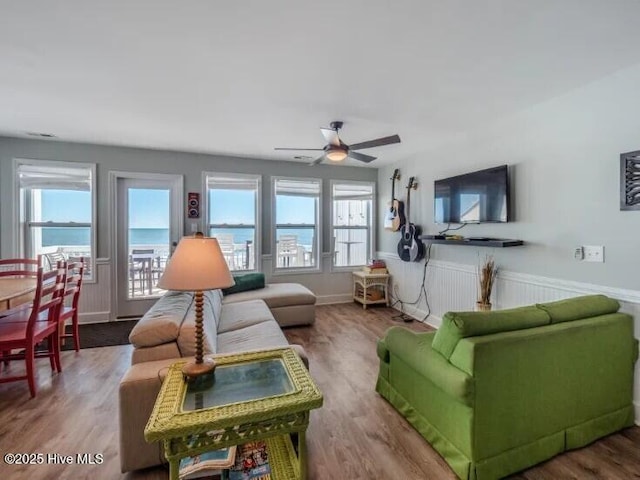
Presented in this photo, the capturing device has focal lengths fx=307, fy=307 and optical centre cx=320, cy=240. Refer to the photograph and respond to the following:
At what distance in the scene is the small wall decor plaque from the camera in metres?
2.11

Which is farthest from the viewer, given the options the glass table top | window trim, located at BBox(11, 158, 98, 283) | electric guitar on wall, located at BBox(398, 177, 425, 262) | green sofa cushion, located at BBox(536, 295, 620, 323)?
electric guitar on wall, located at BBox(398, 177, 425, 262)

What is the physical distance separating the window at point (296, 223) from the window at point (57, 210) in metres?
2.62

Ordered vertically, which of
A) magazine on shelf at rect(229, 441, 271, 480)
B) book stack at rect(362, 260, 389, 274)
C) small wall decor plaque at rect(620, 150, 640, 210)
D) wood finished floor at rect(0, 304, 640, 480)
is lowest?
wood finished floor at rect(0, 304, 640, 480)

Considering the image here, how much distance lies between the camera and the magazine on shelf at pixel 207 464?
56.2 inches

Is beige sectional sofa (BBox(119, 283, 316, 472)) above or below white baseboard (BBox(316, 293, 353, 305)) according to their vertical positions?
above

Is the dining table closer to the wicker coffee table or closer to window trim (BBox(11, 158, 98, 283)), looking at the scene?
window trim (BBox(11, 158, 98, 283))

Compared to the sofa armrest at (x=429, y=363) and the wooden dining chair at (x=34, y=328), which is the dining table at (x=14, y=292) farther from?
the sofa armrest at (x=429, y=363)

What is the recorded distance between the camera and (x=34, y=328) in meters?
2.41

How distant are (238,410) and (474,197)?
3214 millimetres

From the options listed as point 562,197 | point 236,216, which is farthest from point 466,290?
point 236,216

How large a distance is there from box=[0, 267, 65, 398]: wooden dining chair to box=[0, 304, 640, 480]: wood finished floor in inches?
7.1

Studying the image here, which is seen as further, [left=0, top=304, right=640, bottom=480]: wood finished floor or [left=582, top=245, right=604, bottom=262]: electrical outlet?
[left=582, top=245, right=604, bottom=262]: electrical outlet

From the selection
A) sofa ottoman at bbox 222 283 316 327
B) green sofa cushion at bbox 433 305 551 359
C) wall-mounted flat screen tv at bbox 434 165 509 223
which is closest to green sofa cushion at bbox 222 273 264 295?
sofa ottoman at bbox 222 283 316 327

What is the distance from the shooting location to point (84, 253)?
14.1ft
